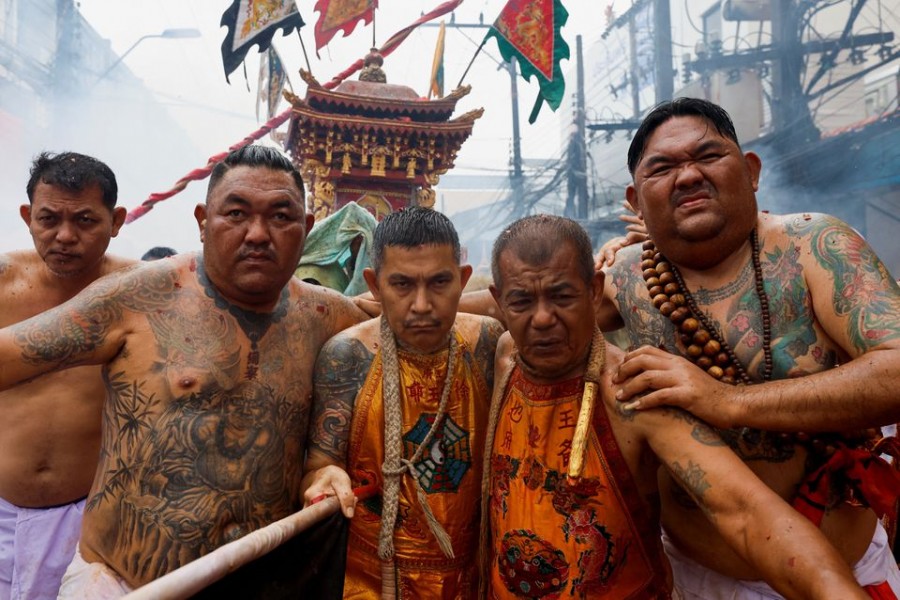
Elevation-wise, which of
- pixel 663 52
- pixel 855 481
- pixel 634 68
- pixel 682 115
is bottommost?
pixel 855 481

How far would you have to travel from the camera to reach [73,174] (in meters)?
3.15

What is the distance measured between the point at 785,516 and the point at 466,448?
125 cm

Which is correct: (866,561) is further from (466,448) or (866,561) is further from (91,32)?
(91,32)

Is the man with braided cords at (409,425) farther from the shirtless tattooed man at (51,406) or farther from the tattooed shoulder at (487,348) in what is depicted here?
the shirtless tattooed man at (51,406)

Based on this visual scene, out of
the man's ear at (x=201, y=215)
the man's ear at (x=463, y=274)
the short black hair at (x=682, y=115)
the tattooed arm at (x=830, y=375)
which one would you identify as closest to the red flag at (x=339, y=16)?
→ the man's ear at (x=201, y=215)

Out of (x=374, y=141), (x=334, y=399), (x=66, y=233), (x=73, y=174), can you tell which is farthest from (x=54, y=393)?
(x=374, y=141)

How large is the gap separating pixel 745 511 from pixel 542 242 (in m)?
1.08

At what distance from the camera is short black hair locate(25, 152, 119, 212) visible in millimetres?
3141

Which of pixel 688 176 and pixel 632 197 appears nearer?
pixel 688 176

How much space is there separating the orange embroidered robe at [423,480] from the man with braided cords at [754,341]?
0.77 m

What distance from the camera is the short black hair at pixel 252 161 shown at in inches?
96.9

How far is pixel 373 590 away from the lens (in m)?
2.44

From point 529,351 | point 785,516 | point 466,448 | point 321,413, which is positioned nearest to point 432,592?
point 466,448

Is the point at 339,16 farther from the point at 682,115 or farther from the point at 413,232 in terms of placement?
the point at 682,115
